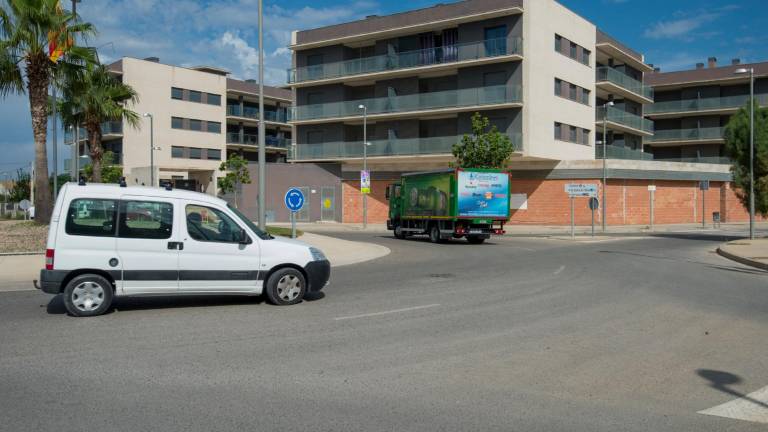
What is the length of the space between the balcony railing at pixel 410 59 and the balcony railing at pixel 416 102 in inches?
82.4

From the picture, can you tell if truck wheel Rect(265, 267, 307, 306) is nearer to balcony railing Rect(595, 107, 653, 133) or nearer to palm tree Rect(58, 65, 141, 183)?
palm tree Rect(58, 65, 141, 183)

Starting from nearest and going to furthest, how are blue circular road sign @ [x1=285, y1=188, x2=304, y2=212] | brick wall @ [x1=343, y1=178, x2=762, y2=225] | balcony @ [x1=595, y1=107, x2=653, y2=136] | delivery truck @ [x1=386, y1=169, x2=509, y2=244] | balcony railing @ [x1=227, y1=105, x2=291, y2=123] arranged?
1. blue circular road sign @ [x1=285, y1=188, x2=304, y2=212]
2. delivery truck @ [x1=386, y1=169, x2=509, y2=244]
3. brick wall @ [x1=343, y1=178, x2=762, y2=225]
4. balcony @ [x1=595, y1=107, x2=653, y2=136]
5. balcony railing @ [x1=227, y1=105, x2=291, y2=123]

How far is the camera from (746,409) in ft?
17.6

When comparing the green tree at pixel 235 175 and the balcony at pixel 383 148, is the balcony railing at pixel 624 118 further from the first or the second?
the green tree at pixel 235 175

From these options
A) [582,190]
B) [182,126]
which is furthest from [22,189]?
[582,190]

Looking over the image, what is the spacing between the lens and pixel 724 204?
49969mm

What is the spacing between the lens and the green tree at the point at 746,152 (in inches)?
1176

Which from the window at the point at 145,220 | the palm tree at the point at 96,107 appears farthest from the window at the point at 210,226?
the palm tree at the point at 96,107

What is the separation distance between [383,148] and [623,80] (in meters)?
20.6

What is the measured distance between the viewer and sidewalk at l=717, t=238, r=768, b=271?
18.6 meters

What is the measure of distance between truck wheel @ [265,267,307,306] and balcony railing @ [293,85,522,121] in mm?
33033

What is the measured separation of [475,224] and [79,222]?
762 inches

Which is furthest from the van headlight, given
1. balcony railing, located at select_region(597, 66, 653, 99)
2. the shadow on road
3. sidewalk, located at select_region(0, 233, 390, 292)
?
balcony railing, located at select_region(597, 66, 653, 99)

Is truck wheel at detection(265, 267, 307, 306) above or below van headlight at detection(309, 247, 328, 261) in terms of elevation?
below
